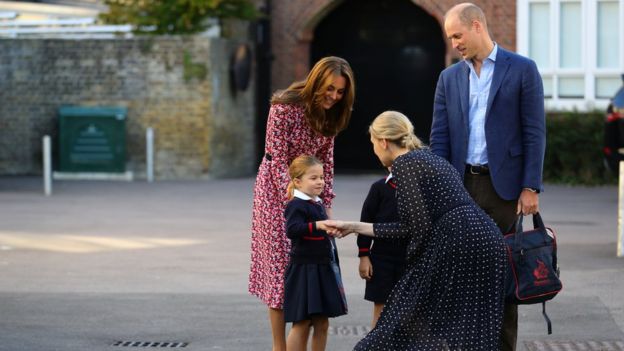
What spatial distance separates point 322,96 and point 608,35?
636 inches

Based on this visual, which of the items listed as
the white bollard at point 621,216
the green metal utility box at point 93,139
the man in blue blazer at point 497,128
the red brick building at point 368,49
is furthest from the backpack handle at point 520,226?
the red brick building at point 368,49

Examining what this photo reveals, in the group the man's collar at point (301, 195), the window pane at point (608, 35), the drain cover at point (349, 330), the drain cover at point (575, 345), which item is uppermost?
the window pane at point (608, 35)

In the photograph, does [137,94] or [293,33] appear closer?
[137,94]

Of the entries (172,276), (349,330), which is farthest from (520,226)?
(172,276)

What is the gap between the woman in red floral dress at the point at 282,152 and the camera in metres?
7.08

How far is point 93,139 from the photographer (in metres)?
23.1

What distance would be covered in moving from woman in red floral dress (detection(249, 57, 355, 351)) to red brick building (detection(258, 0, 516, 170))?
1724cm

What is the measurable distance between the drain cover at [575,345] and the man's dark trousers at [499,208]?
1167 millimetres

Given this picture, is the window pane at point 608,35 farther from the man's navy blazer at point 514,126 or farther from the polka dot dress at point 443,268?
the polka dot dress at point 443,268

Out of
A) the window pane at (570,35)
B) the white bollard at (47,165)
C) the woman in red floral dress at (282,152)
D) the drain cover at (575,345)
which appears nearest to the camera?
the woman in red floral dress at (282,152)

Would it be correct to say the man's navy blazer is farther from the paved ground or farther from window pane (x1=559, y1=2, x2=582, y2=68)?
window pane (x1=559, y1=2, x2=582, y2=68)

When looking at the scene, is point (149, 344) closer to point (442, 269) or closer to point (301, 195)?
point (301, 195)

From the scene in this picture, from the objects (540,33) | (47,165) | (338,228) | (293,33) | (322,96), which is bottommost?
(47,165)

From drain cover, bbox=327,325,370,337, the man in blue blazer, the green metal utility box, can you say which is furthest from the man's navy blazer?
the green metal utility box
